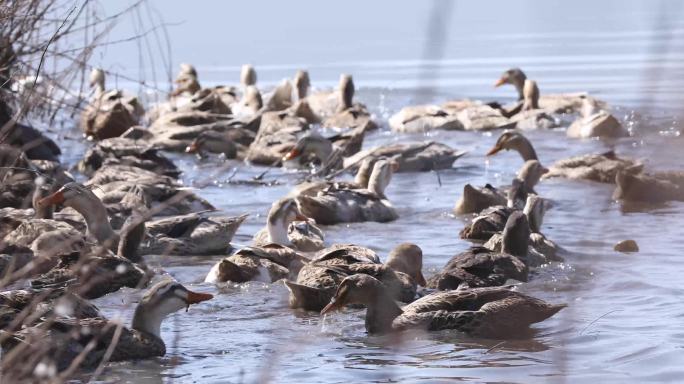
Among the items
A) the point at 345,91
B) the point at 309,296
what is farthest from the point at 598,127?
the point at 309,296

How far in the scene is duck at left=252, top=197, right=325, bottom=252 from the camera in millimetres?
10797

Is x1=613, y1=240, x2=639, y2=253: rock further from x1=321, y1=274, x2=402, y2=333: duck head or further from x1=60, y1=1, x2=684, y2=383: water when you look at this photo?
x1=321, y1=274, x2=402, y2=333: duck head

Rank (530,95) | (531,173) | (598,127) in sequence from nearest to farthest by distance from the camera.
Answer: (531,173), (598,127), (530,95)

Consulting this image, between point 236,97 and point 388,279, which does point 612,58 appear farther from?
point 388,279

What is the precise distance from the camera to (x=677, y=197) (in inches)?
534

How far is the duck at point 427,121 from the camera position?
786 inches

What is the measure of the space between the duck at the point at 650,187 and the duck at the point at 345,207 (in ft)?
8.00

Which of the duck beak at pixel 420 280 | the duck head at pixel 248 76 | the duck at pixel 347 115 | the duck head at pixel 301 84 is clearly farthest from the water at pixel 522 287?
the duck head at pixel 248 76

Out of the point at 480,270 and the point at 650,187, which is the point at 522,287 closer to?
the point at 480,270

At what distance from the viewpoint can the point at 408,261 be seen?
9.60 m

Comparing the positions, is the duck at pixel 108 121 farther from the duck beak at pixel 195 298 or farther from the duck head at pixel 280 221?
the duck beak at pixel 195 298

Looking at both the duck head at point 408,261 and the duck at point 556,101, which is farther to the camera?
the duck at point 556,101

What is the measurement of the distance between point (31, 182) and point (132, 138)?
19.1ft

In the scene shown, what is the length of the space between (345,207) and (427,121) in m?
7.55
